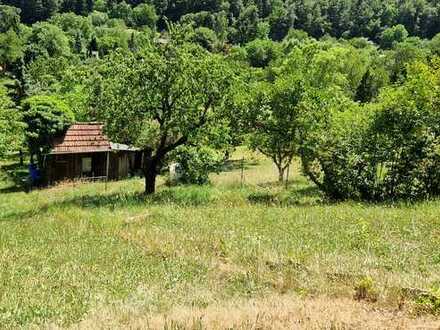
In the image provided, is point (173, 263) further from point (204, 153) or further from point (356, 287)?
A: point (204, 153)

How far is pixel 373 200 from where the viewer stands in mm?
19828

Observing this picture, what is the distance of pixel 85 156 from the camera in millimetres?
36500

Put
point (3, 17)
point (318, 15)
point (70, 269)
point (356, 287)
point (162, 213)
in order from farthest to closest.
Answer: point (318, 15)
point (3, 17)
point (162, 213)
point (70, 269)
point (356, 287)

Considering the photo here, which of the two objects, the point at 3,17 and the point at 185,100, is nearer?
the point at 185,100

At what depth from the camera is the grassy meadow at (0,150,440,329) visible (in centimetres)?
691

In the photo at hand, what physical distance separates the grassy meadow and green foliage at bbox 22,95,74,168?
1921cm

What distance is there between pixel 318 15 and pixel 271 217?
184390mm

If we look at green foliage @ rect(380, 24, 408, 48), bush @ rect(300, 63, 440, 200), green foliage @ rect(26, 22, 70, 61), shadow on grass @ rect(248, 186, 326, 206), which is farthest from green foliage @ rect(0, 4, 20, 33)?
bush @ rect(300, 63, 440, 200)

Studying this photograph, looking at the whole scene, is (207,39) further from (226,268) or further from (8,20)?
(226,268)

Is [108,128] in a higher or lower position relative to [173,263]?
higher

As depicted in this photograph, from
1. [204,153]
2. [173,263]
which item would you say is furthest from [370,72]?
[173,263]

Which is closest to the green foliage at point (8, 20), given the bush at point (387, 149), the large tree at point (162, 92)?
the large tree at point (162, 92)

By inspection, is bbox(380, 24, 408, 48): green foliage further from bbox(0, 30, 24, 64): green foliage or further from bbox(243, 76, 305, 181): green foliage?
bbox(243, 76, 305, 181): green foliage

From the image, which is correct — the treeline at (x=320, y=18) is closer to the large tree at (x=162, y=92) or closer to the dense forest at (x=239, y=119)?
the dense forest at (x=239, y=119)
